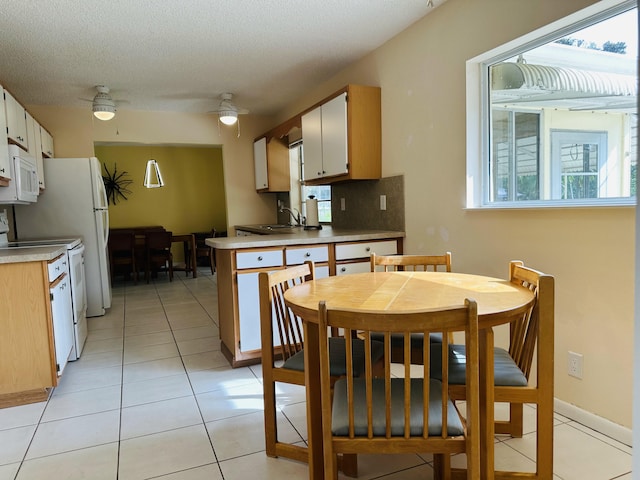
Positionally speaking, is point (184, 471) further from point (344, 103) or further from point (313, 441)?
point (344, 103)

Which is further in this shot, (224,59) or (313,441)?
(224,59)

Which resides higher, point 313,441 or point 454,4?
point 454,4

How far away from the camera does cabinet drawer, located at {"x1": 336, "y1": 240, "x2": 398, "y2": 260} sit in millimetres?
3102

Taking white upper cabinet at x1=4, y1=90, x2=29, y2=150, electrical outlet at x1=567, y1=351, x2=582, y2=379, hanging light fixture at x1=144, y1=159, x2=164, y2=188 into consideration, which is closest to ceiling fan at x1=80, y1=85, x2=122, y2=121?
white upper cabinet at x1=4, y1=90, x2=29, y2=150

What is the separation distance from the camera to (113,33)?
296 cm

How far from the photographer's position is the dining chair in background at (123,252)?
6.04 meters

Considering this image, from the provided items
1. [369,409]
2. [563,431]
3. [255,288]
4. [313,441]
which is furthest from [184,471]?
[563,431]

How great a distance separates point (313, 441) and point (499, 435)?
3.45 feet

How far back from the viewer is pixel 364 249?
3170 millimetres

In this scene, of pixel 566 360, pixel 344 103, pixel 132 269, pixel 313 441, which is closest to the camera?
pixel 313 441

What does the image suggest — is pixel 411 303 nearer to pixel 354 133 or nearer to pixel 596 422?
pixel 596 422

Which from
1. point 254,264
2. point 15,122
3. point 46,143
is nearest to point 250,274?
point 254,264

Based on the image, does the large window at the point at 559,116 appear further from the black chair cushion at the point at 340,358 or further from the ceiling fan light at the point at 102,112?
the ceiling fan light at the point at 102,112

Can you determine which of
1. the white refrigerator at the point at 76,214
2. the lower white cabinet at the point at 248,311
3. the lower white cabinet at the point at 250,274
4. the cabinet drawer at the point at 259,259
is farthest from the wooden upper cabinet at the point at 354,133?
the white refrigerator at the point at 76,214
